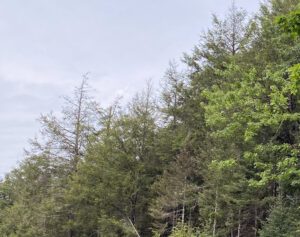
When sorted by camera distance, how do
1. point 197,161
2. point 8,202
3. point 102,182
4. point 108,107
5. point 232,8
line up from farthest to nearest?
point 8,202 < point 108,107 < point 232,8 < point 102,182 < point 197,161

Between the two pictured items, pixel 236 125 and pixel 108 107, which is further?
pixel 108 107

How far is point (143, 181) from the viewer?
1802 centimetres

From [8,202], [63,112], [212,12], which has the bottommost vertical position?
[8,202]

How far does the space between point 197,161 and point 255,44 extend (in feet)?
22.1

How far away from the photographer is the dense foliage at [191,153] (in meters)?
11.2

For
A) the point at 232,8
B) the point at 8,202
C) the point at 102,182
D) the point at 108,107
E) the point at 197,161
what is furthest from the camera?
the point at 8,202

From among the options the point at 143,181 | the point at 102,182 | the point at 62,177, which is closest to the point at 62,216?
the point at 62,177

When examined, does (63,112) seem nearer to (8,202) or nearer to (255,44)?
(255,44)

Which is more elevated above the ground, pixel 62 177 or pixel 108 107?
pixel 108 107

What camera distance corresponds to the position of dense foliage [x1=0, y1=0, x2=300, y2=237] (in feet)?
36.6

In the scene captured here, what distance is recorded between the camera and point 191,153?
16.2 m

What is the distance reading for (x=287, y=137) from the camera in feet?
42.1

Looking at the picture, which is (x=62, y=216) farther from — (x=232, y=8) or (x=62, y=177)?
(x=232, y=8)

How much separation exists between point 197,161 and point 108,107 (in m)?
9.92
